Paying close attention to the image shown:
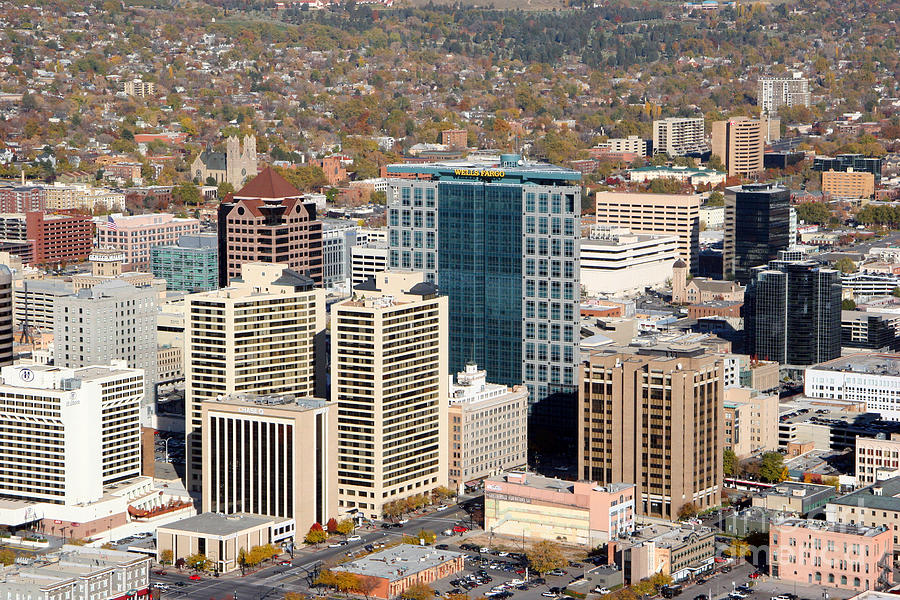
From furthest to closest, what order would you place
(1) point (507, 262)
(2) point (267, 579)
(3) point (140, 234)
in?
(3) point (140, 234) < (1) point (507, 262) < (2) point (267, 579)

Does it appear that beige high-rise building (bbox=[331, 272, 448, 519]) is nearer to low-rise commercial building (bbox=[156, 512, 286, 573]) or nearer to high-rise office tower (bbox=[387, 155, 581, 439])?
low-rise commercial building (bbox=[156, 512, 286, 573])

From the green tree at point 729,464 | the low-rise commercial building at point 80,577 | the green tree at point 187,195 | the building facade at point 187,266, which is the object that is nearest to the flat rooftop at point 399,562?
the low-rise commercial building at point 80,577

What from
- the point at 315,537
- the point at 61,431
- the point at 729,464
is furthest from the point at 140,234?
the point at 315,537

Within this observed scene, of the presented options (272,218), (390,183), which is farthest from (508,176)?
(272,218)

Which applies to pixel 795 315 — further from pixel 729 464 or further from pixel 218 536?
pixel 218 536

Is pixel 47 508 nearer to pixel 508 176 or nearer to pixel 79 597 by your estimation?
pixel 79 597

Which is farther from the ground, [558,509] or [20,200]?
[20,200]
